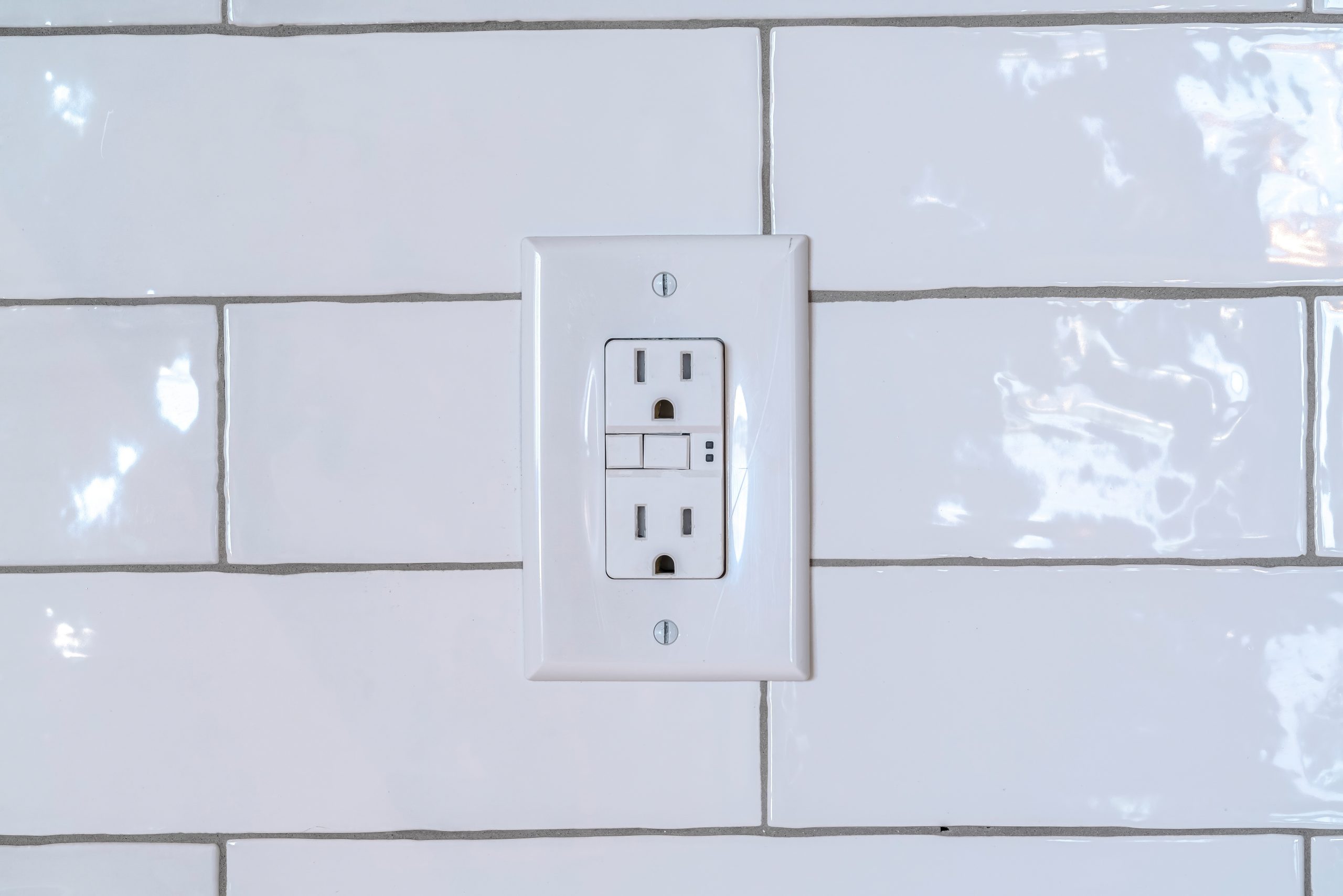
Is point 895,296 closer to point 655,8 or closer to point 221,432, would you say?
point 655,8

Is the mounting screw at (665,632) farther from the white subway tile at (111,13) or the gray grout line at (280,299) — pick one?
the white subway tile at (111,13)

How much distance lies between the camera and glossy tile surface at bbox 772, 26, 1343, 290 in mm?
429

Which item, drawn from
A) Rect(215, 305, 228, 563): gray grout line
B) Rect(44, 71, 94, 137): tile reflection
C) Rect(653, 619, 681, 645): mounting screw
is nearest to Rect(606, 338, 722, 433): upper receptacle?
Rect(653, 619, 681, 645): mounting screw

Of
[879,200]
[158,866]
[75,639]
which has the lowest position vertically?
[158,866]

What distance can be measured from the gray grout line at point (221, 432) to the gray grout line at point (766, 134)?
301 millimetres

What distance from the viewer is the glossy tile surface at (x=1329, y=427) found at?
1.42 ft

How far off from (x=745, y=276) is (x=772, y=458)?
3.9 inches

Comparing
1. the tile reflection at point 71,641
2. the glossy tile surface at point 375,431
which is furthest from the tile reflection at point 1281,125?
the tile reflection at point 71,641

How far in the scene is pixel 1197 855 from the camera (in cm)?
44

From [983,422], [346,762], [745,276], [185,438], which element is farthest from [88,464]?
[983,422]

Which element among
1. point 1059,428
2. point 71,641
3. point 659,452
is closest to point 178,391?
point 71,641

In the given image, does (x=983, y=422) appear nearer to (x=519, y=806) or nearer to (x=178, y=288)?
(x=519, y=806)

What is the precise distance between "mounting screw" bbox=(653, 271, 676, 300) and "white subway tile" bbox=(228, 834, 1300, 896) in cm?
30

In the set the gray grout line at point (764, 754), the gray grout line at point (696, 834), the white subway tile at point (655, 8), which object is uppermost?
the white subway tile at point (655, 8)
